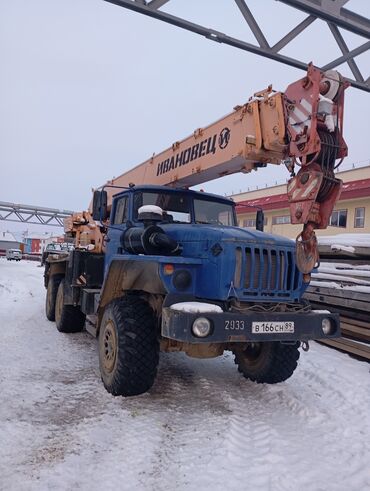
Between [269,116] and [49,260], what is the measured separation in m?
6.22

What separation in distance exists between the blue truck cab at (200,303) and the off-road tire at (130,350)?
1 cm

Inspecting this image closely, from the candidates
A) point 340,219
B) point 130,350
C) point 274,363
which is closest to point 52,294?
point 130,350

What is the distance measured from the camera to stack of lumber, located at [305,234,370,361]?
20.4 ft

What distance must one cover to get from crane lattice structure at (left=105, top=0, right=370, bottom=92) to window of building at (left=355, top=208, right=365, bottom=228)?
1314cm

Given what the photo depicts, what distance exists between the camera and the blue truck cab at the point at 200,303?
3727mm

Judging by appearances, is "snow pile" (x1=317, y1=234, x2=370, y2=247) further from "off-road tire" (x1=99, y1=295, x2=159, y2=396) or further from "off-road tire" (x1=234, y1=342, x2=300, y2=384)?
"off-road tire" (x1=99, y1=295, x2=159, y2=396)

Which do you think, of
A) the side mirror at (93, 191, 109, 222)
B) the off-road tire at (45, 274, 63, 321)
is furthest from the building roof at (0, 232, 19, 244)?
the side mirror at (93, 191, 109, 222)

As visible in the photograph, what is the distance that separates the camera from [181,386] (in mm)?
4672

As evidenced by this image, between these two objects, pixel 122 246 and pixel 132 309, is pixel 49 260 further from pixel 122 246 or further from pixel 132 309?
pixel 132 309

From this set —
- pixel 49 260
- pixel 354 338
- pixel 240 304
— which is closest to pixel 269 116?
pixel 240 304

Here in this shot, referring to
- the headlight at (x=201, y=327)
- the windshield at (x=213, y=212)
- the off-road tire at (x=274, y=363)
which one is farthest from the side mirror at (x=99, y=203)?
the off-road tire at (x=274, y=363)

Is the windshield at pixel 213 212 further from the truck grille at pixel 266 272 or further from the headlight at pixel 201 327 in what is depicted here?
the headlight at pixel 201 327

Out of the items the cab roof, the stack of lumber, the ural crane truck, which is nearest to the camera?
the ural crane truck

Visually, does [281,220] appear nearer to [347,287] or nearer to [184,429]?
[347,287]
